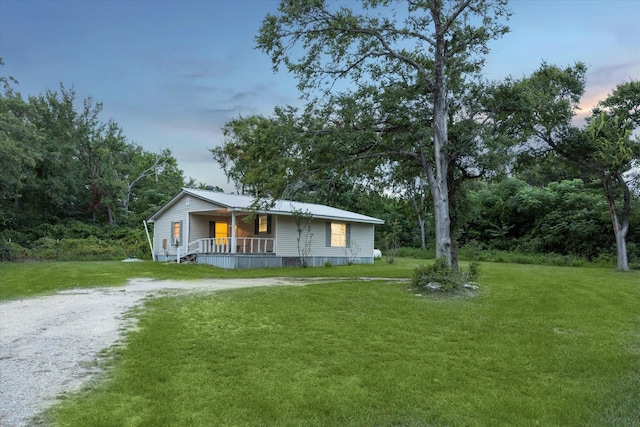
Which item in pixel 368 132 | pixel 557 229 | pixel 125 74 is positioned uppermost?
pixel 125 74

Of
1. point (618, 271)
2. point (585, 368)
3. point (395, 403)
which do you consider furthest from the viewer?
point (618, 271)

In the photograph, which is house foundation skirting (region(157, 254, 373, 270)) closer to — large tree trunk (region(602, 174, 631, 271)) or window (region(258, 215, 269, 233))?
window (region(258, 215, 269, 233))

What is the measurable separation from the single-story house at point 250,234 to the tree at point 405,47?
697 centimetres

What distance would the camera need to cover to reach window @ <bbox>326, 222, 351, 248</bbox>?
21.2 meters

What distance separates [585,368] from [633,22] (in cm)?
1316

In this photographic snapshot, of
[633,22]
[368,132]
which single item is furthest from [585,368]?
[633,22]

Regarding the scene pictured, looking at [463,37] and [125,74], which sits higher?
[125,74]

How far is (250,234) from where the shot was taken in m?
21.1

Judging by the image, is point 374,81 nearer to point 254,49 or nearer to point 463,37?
point 463,37

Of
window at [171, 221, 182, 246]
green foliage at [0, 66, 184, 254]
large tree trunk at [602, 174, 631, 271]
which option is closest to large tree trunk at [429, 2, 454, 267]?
large tree trunk at [602, 174, 631, 271]

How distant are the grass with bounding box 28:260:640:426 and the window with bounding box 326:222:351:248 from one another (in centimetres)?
1323

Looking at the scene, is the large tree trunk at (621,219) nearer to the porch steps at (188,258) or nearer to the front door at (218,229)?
the front door at (218,229)

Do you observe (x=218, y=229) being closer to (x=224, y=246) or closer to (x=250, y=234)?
(x=250, y=234)

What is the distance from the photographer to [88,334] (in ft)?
18.6
